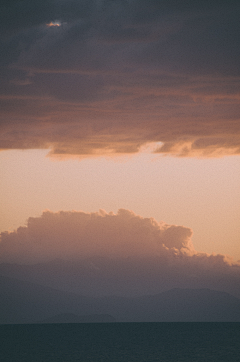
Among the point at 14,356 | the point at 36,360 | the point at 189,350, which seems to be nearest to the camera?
the point at 36,360

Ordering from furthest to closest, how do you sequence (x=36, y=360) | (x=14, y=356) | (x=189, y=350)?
1. (x=189, y=350)
2. (x=14, y=356)
3. (x=36, y=360)

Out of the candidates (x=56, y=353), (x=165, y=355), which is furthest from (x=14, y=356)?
(x=165, y=355)

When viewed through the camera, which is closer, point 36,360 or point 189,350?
point 36,360

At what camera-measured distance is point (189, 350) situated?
181m

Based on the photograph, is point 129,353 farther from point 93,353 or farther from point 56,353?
point 56,353

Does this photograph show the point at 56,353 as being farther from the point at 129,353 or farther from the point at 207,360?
the point at 207,360

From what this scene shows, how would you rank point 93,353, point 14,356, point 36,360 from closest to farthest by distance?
point 36,360, point 14,356, point 93,353

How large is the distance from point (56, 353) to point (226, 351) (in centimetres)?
6341

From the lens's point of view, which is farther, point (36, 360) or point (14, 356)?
point (14, 356)

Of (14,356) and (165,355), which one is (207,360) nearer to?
(165,355)

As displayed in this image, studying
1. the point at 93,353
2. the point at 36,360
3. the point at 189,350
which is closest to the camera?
the point at 36,360

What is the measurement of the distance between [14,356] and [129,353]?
4159cm

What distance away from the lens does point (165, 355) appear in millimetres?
162125

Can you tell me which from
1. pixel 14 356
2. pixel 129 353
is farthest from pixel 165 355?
pixel 14 356
